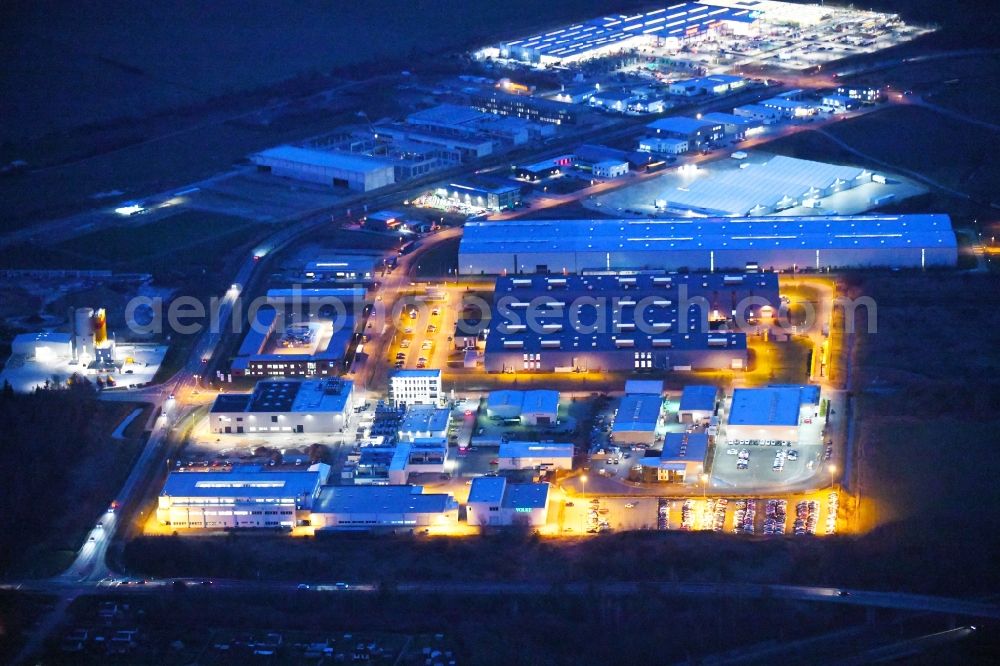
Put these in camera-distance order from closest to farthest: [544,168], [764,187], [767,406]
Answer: [767,406], [764,187], [544,168]

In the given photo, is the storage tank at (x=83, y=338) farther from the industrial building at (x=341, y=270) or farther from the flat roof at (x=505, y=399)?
the flat roof at (x=505, y=399)

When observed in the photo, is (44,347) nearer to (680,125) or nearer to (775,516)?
(775,516)

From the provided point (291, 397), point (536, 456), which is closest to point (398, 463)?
point (536, 456)

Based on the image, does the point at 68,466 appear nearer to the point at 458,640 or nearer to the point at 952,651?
the point at 458,640

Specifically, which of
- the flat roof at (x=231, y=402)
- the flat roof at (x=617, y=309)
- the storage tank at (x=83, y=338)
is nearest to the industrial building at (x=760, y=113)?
the flat roof at (x=617, y=309)

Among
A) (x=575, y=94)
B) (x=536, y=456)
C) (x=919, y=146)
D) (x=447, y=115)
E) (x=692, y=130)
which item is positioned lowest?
(x=536, y=456)
